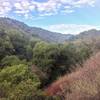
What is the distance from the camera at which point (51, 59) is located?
40.9m

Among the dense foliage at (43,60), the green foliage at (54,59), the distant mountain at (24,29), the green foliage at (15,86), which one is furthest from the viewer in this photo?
the distant mountain at (24,29)

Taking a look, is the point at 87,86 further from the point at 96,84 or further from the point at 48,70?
the point at 48,70

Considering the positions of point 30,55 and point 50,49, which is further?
point 30,55

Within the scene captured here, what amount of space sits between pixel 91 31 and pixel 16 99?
480ft

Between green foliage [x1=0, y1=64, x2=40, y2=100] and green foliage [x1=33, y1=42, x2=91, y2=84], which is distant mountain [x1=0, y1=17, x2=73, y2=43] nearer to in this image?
green foliage [x1=33, y1=42, x2=91, y2=84]

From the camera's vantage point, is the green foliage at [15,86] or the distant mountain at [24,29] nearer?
the green foliage at [15,86]

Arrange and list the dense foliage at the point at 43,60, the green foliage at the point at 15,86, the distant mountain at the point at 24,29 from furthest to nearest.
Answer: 1. the distant mountain at the point at 24,29
2. the dense foliage at the point at 43,60
3. the green foliage at the point at 15,86

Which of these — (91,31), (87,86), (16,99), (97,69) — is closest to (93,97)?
(87,86)

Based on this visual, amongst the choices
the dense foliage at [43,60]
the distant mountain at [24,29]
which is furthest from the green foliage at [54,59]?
the distant mountain at [24,29]

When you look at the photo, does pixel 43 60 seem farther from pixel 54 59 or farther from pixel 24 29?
pixel 24 29

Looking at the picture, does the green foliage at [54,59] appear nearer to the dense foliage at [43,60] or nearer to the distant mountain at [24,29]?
the dense foliage at [43,60]

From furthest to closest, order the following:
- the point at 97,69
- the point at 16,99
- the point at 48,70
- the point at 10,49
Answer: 1. the point at 10,49
2. the point at 48,70
3. the point at 16,99
4. the point at 97,69

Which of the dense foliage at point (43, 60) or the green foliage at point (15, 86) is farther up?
the green foliage at point (15, 86)

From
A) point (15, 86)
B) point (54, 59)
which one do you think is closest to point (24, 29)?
point (54, 59)
